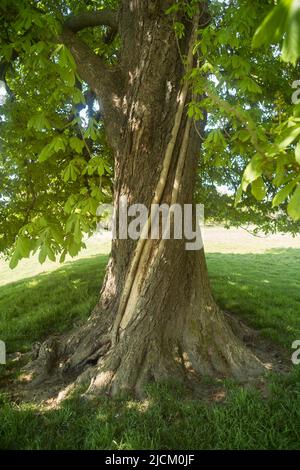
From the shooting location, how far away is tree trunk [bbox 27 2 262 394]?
397 centimetres

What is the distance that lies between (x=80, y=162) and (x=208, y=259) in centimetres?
1179

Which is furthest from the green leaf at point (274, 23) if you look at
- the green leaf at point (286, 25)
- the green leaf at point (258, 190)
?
the green leaf at point (258, 190)

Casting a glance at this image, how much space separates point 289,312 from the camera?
21.7ft

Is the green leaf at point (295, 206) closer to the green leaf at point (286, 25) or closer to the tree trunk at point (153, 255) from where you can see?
the green leaf at point (286, 25)

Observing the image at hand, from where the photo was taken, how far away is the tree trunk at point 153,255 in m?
3.97

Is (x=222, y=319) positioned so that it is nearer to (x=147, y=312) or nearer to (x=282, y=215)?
(x=147, y=312)

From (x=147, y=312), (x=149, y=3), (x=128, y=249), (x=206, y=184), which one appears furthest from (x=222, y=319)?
(x=206, y=184)

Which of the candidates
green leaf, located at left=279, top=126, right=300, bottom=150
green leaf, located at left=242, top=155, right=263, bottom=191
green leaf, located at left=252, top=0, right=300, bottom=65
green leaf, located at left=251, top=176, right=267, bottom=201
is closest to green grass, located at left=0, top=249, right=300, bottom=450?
green leaf, located at left=251, top=176, right=267, bottom=201

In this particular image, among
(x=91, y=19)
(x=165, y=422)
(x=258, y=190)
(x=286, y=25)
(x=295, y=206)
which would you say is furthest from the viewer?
(x=91, y=19)

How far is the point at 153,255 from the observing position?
4000 mm

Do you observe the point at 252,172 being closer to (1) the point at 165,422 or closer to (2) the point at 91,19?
(1) the point at 165,422

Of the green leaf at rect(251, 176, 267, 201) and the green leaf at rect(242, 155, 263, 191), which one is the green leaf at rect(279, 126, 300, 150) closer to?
the green leaf at rect(242, 155, 263, 191)

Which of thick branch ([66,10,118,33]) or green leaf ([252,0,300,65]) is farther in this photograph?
thick branch ([66,10,118,33])

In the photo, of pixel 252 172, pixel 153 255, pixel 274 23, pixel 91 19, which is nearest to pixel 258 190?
pixel 252 172
